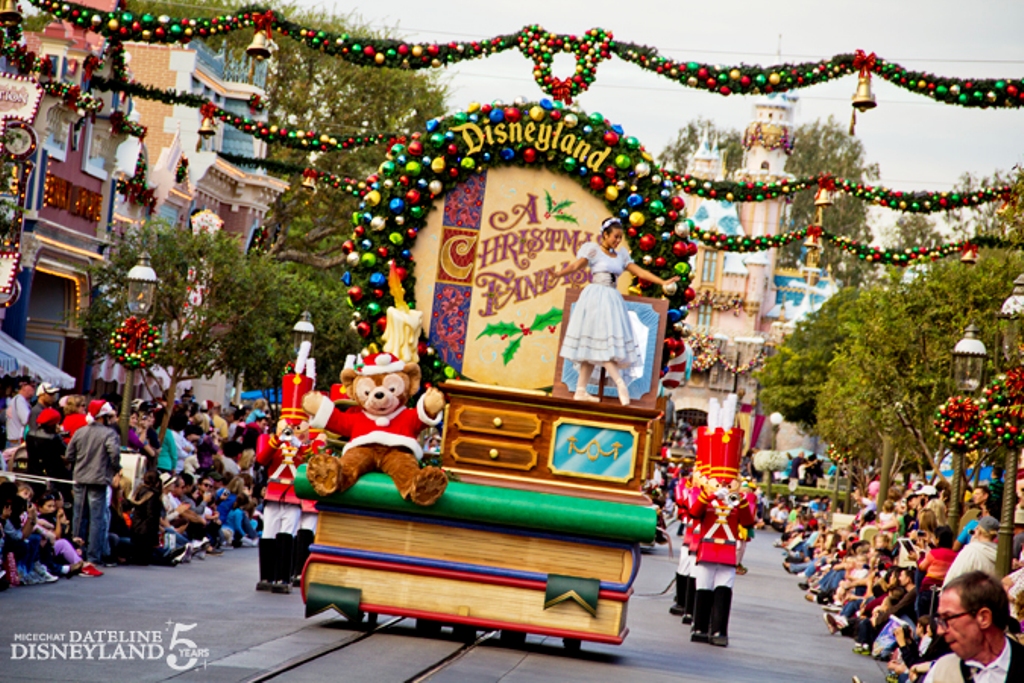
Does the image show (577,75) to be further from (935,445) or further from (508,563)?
(935,445)

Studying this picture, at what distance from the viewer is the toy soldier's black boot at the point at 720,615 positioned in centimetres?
1537

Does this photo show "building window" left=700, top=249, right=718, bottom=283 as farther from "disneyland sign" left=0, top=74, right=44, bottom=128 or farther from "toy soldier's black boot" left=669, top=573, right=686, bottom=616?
"toy soldier's black boot" left=669, top=573, right=686, bottom=616

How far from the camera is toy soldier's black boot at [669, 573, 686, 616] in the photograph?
1927cm

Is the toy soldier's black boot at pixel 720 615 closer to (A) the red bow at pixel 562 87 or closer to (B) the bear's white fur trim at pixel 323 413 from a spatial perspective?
(B) the bear's white fur trim at pixel 323 413

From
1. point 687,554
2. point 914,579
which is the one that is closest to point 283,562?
point 687,554

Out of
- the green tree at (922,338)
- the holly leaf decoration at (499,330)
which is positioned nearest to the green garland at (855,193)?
the holly leaf decoration at (499,330)

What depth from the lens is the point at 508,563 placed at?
482 inches

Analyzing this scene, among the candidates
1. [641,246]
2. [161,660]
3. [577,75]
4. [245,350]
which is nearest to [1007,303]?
[641,246]

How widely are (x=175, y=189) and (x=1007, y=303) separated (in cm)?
2794

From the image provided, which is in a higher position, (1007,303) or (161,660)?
(1007,303)

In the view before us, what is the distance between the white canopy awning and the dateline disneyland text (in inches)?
622

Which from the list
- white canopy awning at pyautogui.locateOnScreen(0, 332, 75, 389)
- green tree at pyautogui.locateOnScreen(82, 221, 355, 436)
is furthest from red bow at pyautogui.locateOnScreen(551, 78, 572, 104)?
green tree at pyautogui.locateOnScreen(82, 221, 355, 436)

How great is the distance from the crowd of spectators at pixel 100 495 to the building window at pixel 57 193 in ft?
18.8

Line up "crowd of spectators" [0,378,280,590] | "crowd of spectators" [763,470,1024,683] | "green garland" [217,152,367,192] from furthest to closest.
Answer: "green garland" [217,152,367,192]
"crowd of spectators" [0,378,280,590]
"crowd of spectators" [763,470,1024,683]
